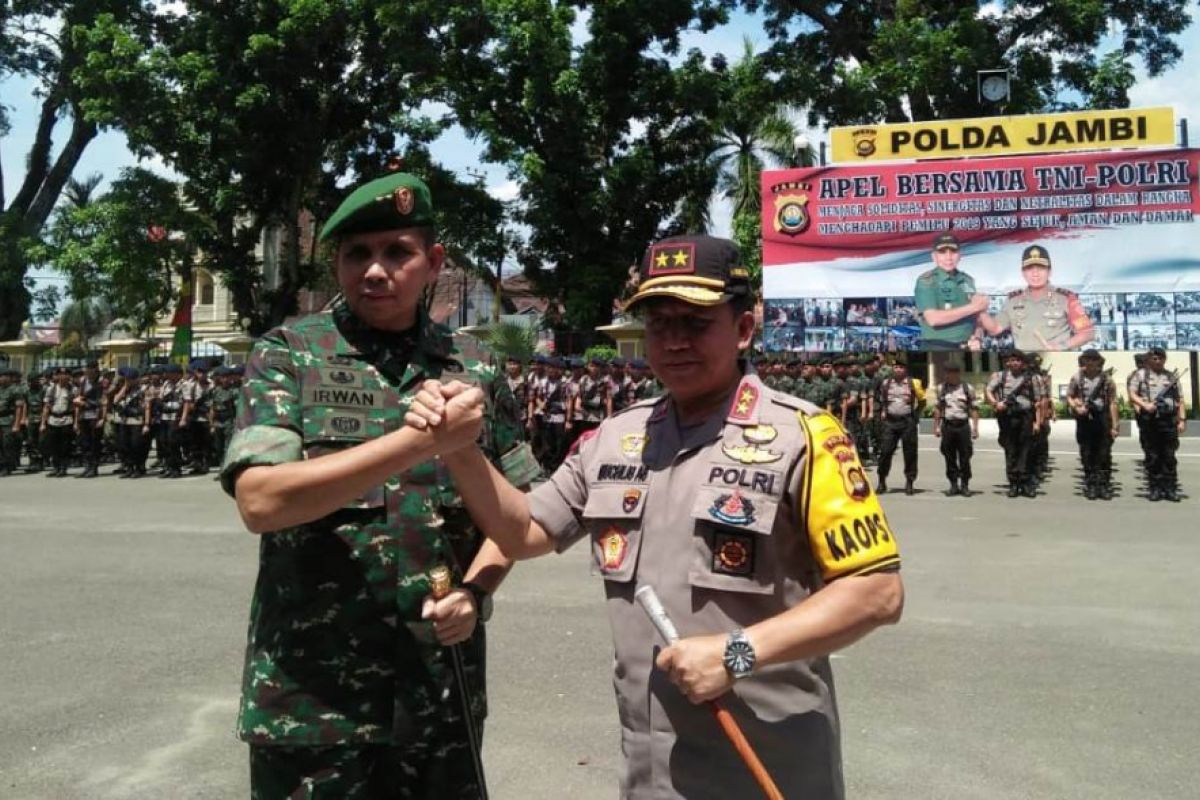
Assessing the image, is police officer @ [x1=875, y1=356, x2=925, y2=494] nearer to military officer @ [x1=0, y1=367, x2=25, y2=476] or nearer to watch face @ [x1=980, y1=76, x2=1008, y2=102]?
watch face @ [x1=980, y1=76, x2=1008, y2=102]

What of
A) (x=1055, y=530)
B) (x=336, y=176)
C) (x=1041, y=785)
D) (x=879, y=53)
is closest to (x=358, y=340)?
(x=1041, y=785)

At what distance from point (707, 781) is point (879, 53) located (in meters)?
25.8

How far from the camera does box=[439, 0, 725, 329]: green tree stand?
71.8 feet

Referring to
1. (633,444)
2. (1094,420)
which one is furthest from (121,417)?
(633,444)

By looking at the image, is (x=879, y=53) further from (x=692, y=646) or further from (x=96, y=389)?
(x=692, y=646)

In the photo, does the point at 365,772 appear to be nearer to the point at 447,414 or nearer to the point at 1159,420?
the point at 447,414

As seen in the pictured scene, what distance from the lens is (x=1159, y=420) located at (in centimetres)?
1152

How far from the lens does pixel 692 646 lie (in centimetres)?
163

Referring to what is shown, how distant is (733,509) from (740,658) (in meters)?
0.27

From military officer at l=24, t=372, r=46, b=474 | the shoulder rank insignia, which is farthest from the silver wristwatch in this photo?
military officer at l=24, t=372, r=46, b=474

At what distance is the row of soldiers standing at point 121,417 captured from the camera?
51.8 ft

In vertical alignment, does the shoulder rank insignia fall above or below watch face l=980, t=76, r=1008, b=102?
below

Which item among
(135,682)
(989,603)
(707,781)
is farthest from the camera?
(989,603)

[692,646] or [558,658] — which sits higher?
[692,646]
